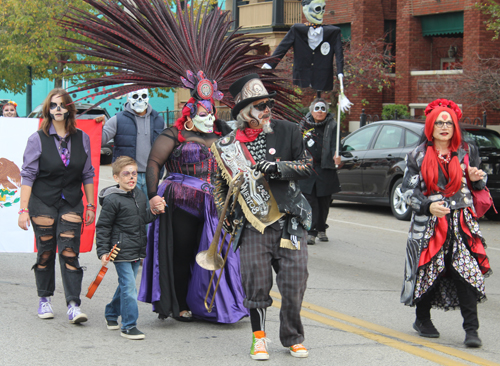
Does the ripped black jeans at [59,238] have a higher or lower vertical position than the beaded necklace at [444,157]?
lower

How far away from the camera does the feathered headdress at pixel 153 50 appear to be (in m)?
5.73

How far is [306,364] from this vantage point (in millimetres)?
4660

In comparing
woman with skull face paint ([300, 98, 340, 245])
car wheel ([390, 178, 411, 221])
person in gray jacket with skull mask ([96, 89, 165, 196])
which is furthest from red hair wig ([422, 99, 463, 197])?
car wheel ([390, 178, 411, 221])

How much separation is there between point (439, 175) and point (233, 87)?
1657 millimetres

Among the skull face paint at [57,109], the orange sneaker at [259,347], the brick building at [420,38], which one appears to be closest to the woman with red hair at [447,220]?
the orange sneaker at [259,347]

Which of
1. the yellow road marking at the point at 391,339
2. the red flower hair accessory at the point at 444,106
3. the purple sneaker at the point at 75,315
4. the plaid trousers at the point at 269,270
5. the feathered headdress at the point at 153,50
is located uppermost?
the feathered headdress at the point at 153,50

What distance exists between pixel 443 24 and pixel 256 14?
11033mm

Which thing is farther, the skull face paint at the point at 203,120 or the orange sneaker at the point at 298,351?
the skull face paint at the point at 203,120

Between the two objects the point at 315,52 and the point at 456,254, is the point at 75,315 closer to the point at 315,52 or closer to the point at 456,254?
the point at 456,254

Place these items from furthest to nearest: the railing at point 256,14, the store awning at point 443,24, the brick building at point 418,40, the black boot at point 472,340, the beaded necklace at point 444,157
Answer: the railing at point 256,14 < the store awning at point 443,24 < the brick building at point 418,40 < the beaded necklace at point 444,157 < the black boot at point 472,340

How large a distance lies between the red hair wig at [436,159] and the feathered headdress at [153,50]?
5.11ft

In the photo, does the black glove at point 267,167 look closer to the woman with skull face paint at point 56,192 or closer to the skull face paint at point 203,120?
the skull face paint at point 203,120

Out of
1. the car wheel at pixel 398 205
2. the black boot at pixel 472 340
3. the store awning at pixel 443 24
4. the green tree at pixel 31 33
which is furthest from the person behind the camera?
the green tree at pixel 31 33

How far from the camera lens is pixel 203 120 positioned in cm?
562
